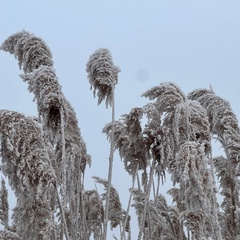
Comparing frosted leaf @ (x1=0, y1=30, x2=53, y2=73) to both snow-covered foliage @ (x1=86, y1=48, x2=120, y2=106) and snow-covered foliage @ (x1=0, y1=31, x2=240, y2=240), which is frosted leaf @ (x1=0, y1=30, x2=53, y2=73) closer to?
snow-covered foliage @ (x1=0, y1=31, x2=240, y2=240)

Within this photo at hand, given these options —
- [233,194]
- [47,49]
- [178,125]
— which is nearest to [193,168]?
[178,125]

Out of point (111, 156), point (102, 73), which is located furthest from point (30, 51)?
point (111, 156)

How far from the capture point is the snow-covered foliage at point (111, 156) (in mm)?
4789

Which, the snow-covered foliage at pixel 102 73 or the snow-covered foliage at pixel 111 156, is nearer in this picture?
the snow-covered foliage at pixel 111 156

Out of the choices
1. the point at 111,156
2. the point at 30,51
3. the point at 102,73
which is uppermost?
the point at 30,51

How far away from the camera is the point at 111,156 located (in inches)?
249

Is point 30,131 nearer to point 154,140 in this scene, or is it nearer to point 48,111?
point 48,111

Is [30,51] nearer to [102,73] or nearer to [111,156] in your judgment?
[102,73]

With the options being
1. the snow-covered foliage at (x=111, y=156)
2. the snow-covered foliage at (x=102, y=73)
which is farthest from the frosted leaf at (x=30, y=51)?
the snow-covered foliage at (x=102, y=73)

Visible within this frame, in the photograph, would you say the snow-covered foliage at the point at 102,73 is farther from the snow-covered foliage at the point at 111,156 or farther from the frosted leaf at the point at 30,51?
the frosted leaf at the point at 30,51

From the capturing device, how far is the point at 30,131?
486cm

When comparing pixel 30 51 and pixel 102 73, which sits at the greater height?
pixel 30 51

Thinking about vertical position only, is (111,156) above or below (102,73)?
below

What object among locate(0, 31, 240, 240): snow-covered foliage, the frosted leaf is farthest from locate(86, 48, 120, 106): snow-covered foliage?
the frosted leaf
